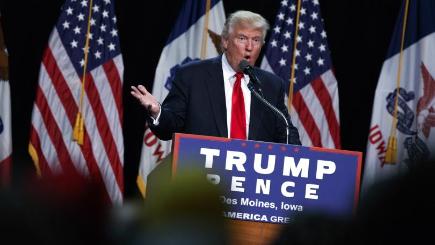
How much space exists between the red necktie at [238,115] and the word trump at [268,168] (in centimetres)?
71

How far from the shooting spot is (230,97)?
368 centimetres

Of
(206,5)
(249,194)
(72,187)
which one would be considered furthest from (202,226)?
(206,5)

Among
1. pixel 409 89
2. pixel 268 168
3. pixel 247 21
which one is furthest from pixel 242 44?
pixel 409 89

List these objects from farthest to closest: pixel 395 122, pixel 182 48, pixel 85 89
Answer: pixel 395 122 → pixel 182 48 → pixel 85 89

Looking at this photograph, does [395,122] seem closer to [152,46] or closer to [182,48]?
[182,48]

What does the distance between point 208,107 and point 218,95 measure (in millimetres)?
97

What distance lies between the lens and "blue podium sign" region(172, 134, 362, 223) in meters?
2.75

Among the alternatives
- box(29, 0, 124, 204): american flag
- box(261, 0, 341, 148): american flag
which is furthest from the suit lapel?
box(261, 0, 341, 148): american flag

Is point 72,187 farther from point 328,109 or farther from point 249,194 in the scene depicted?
point 328,109

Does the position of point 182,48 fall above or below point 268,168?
above

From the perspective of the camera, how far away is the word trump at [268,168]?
2.77 meters

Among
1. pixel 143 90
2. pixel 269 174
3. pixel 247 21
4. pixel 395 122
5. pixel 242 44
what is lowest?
pixel 395 122

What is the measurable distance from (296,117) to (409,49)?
117 centimetres

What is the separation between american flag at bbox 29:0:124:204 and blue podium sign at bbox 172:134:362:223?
3415 millimetres
